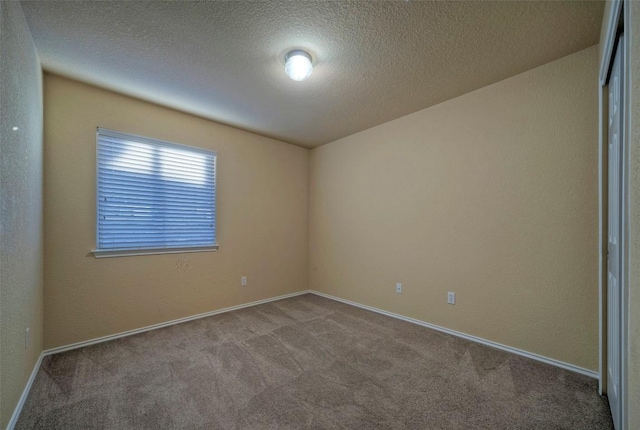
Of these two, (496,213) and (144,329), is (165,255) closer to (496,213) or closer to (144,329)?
(144,329)

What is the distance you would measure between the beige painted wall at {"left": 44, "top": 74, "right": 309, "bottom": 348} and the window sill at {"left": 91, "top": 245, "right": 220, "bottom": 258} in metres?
0.05

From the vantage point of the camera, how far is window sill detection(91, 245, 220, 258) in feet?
8.80

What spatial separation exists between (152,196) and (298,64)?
7.18 feet

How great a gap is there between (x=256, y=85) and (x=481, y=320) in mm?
3185

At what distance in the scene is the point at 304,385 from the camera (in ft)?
6.39

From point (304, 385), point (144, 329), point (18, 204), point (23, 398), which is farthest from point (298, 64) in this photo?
→ point (144, 329)

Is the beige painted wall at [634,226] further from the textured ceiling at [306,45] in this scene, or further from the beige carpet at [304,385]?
the textured ceiling at [306,45]

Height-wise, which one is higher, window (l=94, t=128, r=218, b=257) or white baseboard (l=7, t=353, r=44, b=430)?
window (l=94, t=128, r=218, b=257)

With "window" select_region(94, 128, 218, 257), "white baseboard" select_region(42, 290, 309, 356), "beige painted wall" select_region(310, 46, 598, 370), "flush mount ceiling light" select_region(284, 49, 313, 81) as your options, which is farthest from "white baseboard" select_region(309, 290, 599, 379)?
"flush mount ceiling light" select_region(284, 49, 313, 81)

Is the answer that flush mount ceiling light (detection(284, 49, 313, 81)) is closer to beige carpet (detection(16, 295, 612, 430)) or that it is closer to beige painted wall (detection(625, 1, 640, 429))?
beige painted wall (detection(625, 1, 640, 429))

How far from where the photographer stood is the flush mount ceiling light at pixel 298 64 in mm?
2100

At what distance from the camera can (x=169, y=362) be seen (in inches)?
89.7

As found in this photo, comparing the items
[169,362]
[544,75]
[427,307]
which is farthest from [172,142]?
[544,75]

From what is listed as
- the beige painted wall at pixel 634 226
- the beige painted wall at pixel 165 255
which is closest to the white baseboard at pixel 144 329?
the beige painted wall at pixel 165 255
